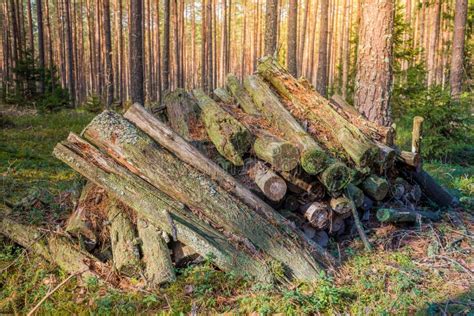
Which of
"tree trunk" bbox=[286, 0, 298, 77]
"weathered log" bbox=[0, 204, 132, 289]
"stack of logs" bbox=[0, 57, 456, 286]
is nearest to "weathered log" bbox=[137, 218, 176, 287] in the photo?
"stack of logs" bbox=[0, 57, 456, 286]

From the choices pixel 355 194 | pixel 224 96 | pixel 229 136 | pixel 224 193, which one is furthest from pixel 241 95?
pixel 355 194

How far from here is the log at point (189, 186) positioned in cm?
362

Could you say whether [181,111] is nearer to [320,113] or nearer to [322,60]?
[320,113]

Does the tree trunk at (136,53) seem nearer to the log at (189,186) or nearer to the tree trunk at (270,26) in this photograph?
the tree trunk at (270,26)

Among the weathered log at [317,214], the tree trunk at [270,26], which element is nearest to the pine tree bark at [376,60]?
the weathered log at [317,214]

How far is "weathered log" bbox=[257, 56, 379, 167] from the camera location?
14.1 ft

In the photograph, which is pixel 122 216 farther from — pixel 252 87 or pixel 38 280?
pixel 252 87

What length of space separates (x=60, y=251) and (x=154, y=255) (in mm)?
973

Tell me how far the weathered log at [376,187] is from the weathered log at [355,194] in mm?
181

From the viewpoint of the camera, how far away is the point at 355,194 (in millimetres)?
4277

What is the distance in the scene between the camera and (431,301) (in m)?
3.06

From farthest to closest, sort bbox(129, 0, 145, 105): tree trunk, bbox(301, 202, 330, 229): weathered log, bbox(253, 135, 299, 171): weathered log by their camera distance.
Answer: bbox(129, 0, 145, 105): tree trunk
bbox(301, 202, 330, 229): weathered log
bbox(253, 135, 299, 171): weathered log

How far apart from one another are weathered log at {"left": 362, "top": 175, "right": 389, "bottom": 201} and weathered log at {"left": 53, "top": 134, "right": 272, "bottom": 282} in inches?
68.7

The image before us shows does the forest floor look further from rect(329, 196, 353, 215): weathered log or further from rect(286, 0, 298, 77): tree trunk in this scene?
rect(286, 0, 298, 77): tree trunk
